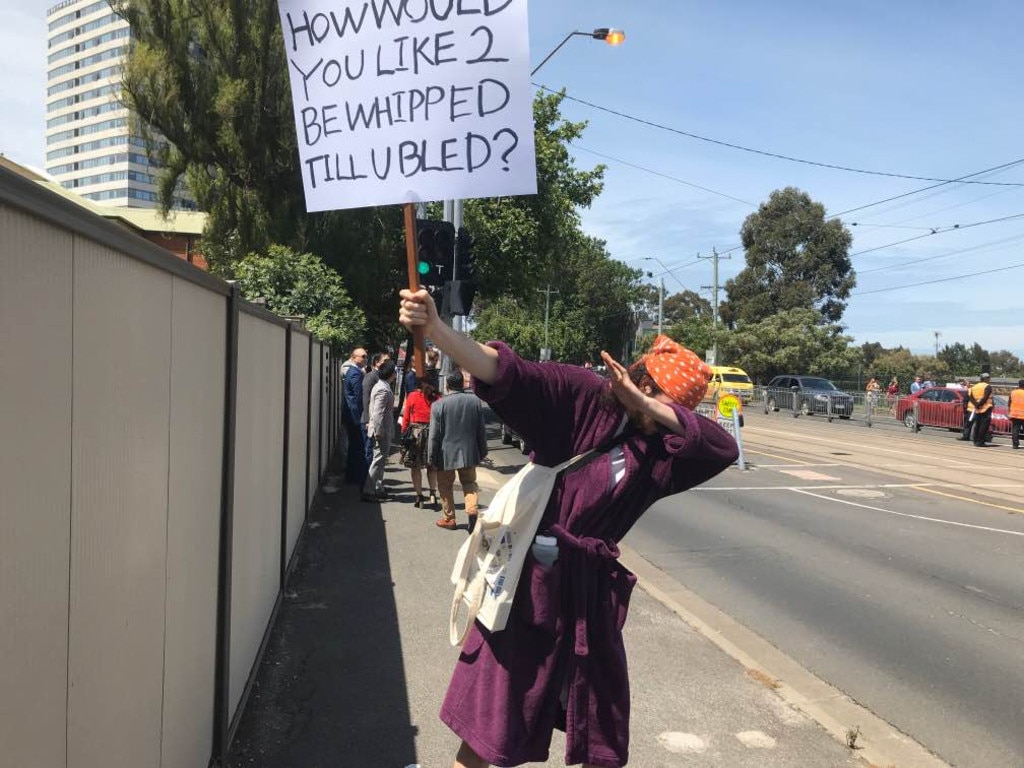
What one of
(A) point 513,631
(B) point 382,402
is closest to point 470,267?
(B) point 382,402

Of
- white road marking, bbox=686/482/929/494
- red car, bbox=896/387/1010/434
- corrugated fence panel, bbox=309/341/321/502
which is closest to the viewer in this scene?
corrugated fence panel, bbox=309/341/321/502

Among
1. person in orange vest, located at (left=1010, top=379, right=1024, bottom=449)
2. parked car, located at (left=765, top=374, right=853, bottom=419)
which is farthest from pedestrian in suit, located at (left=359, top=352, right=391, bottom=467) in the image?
parked car, located at (left=765, top=374, right=853, bottom=419)

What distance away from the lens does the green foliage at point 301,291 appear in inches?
495

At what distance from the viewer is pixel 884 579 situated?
7.20 metres

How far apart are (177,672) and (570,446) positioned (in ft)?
4.84

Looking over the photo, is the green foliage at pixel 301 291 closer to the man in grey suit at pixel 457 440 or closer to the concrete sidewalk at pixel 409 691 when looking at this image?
the man in grey suit at pixel 457 440

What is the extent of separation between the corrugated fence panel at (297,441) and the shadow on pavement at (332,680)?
1.37 feet

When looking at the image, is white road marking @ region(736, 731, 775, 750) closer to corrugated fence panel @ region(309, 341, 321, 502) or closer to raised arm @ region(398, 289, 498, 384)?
raised arm @ region(398, 289, 498, 384)

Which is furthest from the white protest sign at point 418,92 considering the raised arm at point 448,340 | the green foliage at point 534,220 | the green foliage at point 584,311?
the green foliage at point 584,311

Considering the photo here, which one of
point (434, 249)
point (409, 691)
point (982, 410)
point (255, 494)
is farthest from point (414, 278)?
point (982, 410)

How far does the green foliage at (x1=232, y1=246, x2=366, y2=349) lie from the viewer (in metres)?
12.6

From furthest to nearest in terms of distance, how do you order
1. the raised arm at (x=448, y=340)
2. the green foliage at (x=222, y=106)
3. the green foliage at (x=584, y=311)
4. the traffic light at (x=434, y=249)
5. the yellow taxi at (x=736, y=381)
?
the green foliage at (x=584, y=311), the yellow taxi at (x=736, y=381), the green foliage at (x=222, y=106), the traffic light at (x=434, y=249), the raised arm at (x=448, y=340)

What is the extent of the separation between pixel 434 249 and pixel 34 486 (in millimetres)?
7476

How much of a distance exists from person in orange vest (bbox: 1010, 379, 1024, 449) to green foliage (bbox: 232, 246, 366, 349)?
→ 16602 millimetres
